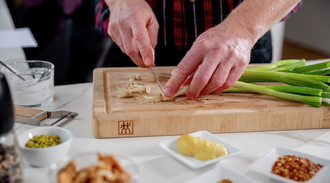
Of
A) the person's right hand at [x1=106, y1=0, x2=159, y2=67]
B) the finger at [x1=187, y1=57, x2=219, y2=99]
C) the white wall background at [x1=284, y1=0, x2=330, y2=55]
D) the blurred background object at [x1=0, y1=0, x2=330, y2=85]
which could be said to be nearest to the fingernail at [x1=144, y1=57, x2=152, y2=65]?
the person's right hand at [x1=106, y1=0, x2=159, y2=67]

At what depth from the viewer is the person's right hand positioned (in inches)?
60.5

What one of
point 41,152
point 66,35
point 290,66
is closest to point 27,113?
point 41,152

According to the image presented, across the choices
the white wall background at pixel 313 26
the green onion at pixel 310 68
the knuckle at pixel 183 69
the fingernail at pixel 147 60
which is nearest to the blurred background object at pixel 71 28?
the fingernail at pixel 147 60

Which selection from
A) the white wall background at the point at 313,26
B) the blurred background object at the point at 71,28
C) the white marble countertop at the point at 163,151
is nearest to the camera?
the white marble countertop at the point at 163,151

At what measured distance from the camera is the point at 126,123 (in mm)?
1258

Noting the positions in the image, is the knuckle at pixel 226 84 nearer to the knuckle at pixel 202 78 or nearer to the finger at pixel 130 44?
the knuckle at pixel 202 78

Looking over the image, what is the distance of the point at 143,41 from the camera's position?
152cm

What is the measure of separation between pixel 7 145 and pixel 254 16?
1205 millimetres

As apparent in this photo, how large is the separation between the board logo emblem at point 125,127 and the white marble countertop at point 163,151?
29 millimetres

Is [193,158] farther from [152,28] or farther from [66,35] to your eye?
[66,35]

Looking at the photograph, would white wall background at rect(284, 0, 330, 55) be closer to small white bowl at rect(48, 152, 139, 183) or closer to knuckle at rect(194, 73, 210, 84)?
knuckle at rect(194, 73, 210, 84)

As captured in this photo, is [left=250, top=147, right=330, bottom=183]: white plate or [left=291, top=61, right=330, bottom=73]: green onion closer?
[left=250, top=147, right=330, bottom=183]: white plate

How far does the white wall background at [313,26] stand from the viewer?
5996 mm

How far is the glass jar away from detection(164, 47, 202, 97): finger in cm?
74
